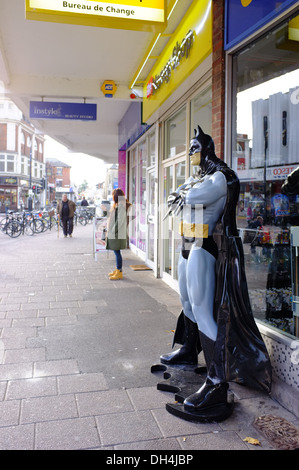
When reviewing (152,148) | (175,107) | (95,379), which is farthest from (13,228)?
(95,379)

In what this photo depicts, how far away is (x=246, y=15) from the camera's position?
3639 mm

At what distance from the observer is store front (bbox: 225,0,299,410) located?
3.26 m

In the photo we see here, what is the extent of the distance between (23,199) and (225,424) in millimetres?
55763

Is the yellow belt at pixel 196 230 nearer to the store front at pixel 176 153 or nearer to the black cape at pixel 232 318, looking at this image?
the black cape at pixel 232 318

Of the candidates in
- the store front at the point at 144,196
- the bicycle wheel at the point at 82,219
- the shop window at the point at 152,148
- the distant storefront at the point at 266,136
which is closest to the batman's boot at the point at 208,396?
the distant storefront at the point at 266,136

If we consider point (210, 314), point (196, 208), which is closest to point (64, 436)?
point (210, 314)

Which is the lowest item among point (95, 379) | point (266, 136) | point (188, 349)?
point (95, 379)

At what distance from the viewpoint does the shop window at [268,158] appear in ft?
11.2

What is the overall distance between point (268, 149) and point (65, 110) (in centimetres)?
675

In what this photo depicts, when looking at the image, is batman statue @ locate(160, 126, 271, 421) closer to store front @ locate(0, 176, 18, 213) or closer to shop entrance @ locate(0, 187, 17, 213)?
shop entrance @ locate(0, 187, 17, 213)

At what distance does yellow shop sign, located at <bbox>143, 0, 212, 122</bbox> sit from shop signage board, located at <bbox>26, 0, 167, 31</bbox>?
550mm

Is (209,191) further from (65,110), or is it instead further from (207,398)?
(65,110)

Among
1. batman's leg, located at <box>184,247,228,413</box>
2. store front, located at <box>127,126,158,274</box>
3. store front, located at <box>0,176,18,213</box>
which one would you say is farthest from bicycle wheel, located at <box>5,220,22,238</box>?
store front, located at <box>0,176,18,213</box>
